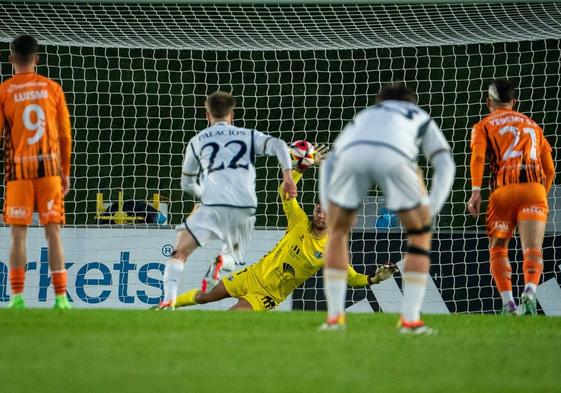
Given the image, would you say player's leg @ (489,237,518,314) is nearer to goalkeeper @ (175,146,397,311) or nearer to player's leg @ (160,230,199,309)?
goalkeeper @ (175,146,397,311)

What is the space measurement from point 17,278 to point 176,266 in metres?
1.39

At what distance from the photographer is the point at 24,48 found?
8367mm

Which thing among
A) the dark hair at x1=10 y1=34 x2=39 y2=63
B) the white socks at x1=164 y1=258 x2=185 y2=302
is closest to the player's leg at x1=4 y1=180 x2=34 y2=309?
the dark hair at x1=10 y1=34 x2=39 y2=63

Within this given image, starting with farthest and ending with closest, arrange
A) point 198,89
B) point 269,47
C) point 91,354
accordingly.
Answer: point 198,89 < point 269,47 < point 91,354

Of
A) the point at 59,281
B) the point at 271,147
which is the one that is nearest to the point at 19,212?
the point at 59,281

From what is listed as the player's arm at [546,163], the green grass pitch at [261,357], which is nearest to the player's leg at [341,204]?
the green grass pitch at [261,357]

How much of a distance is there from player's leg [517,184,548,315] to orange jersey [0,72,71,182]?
12.9 ft

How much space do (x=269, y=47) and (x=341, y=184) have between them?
799cm

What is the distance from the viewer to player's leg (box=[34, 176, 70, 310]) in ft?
27.2

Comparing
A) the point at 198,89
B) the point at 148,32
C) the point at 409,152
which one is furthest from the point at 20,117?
the point at 198,89

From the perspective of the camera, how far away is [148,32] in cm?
1379

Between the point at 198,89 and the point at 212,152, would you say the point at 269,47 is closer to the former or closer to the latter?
the point at 212,152

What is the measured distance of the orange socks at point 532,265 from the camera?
376 inches

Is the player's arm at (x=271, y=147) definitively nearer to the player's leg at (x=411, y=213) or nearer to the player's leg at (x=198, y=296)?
the player's leg at (x=198, y=296)
